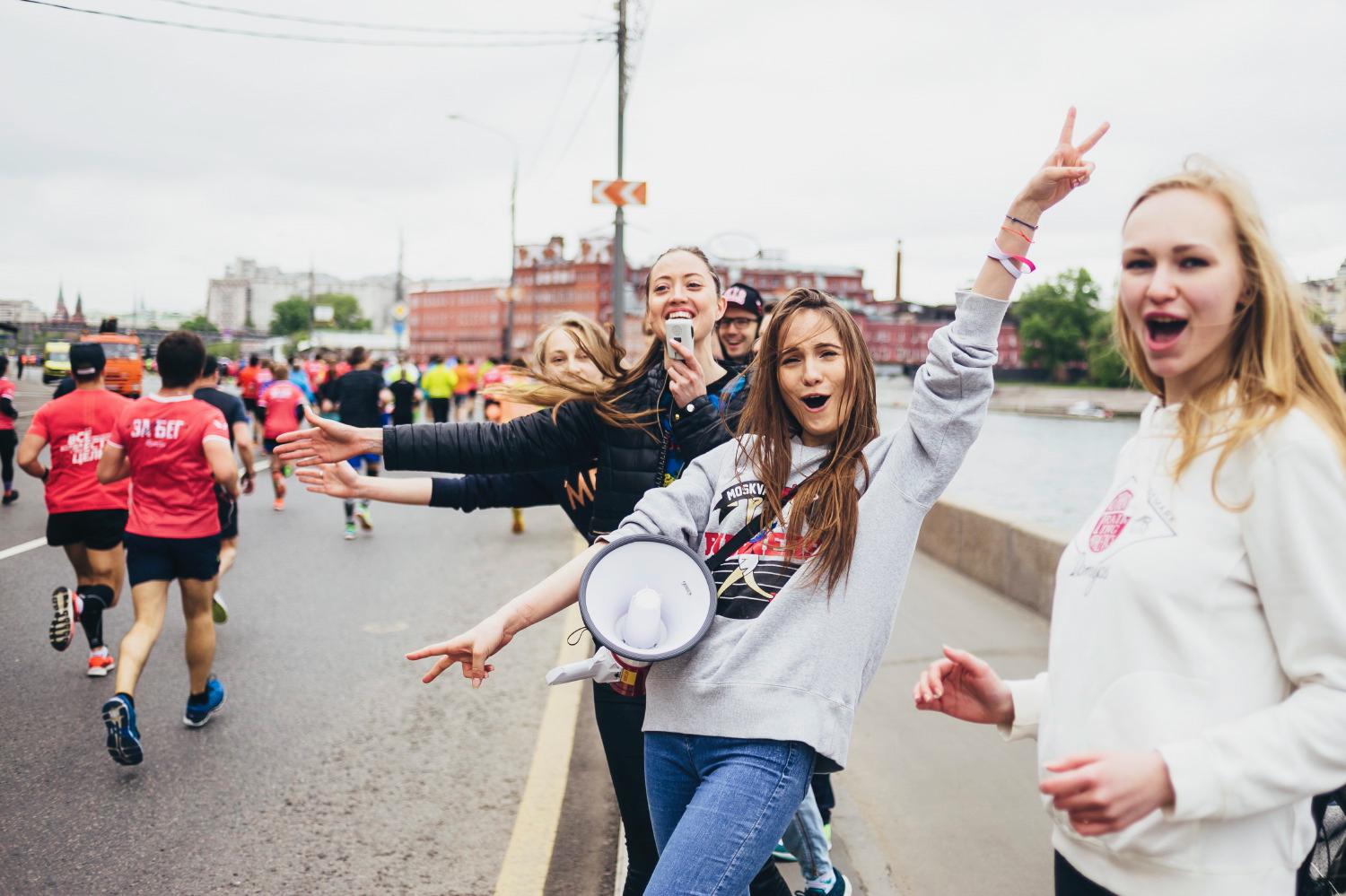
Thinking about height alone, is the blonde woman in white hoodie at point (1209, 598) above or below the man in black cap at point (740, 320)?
below

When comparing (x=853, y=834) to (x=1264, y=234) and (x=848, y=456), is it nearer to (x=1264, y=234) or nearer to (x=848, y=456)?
(x=848, y=456)

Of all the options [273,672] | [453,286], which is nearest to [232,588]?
[273,672]

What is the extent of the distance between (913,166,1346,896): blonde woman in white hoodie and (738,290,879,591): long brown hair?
0.49 metres

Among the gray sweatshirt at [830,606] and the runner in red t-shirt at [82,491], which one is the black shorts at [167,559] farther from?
the gray sweatshirt at [830,606]

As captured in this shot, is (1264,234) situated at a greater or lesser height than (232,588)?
greater

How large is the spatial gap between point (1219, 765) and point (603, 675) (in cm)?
119

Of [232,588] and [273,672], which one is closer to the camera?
[273,672]

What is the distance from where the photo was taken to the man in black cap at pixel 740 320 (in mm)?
4734

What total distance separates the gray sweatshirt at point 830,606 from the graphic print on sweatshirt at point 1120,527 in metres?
0.41

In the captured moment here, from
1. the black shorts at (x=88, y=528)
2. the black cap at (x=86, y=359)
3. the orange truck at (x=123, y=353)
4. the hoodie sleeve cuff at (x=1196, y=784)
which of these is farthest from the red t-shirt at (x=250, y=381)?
the hoodie sleeve cuff at (x=1196, y=784)

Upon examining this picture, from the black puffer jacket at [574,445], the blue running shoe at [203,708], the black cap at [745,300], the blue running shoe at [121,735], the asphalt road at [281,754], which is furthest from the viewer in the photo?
the blue running shoe at [203,708]

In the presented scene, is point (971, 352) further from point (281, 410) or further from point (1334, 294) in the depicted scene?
point (281, 410)

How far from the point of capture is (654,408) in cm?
286

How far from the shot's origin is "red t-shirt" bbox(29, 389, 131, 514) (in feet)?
19.5
